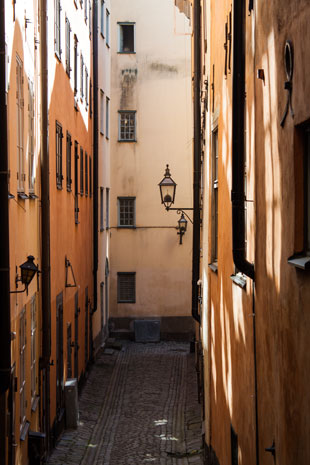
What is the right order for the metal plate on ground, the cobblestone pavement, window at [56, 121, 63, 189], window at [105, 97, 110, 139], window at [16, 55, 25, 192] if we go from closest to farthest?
window at [16, 55, 25, 192], the cobblestone pavement, window at [56, 121, 63, 189], window at [105, 97, 110, 139], the metal plate on ground

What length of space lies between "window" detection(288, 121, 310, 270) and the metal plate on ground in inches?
973

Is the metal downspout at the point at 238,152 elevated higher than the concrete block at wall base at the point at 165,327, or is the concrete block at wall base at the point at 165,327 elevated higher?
the metal downspout at the point at 238,152

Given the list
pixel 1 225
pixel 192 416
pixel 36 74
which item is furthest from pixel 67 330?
pixel 1 225

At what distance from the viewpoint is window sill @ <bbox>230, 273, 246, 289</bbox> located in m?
7.99

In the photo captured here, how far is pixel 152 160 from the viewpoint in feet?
100

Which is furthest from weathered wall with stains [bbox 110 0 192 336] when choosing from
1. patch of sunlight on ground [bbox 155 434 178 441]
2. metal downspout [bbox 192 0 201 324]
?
patch of sunlight on ground [bbox 155 434 178 441]

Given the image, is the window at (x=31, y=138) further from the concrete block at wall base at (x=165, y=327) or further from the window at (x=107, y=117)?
the concrete block at wall base at (x=165, y=327)

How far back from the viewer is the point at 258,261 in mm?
7074

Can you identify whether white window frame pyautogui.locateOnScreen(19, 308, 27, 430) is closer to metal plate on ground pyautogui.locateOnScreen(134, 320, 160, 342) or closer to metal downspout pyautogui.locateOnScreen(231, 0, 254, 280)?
metal downspout pyautogui.locateOnScreen(231, 0, 254, 280)

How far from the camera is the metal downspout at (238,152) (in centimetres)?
752

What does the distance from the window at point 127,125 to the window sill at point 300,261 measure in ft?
84.1

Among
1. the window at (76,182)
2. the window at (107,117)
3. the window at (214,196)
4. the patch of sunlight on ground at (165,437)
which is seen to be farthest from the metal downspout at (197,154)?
the window at (107,117)

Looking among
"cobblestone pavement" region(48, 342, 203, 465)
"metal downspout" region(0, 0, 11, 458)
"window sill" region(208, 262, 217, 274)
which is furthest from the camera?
"cobblestone pavement" region(48, 342, 203, 465)

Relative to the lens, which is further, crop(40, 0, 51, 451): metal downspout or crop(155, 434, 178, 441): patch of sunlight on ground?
crop(155, 434, 178, 441): patch of sunlight on ground
